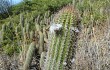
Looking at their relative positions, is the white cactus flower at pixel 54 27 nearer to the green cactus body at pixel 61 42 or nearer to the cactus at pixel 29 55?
the green cactus body at pixel 61 42

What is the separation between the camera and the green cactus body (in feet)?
9.30

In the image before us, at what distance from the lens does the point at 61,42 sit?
2.84 metres

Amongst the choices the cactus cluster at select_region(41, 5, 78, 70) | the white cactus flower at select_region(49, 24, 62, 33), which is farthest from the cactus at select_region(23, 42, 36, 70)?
the white cactus flower at select_region(49, 24, 62, 33)

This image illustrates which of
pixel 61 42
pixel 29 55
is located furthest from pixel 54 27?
pixel 29 55

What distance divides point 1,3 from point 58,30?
7971 mm

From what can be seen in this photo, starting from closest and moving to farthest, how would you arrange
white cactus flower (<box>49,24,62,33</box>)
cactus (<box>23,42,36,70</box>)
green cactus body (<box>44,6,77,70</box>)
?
white cactus flower (<box>49,24,62,33</box>) → green cactus body (<box>44,6,77,70</box>) → cactus (<box>23,42,36,70</box>)

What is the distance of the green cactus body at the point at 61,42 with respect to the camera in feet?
9.30

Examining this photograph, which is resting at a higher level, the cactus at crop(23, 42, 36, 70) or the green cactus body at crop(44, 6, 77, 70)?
the green cactus body at crop(44, 6, 77, 70)

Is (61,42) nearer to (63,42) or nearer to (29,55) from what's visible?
(63,42)

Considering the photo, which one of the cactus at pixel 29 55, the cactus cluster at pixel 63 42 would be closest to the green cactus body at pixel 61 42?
the cactus cluster at pixel 63 42

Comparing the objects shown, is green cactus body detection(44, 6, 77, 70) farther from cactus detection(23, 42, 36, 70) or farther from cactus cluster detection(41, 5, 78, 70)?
cactus detection(23, 42, 36, 70)

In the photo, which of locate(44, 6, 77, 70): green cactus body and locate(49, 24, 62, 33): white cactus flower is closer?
locate(49, 24, 62, 33): white cactus flower

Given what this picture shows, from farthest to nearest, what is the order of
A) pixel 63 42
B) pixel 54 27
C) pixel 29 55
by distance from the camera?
pixel 29 55
pixel 63 42
pixel 54 27

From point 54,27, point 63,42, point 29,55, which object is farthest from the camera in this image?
point 29,55
